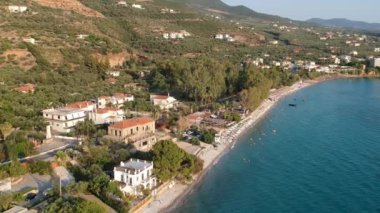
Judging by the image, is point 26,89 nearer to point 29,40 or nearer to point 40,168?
point 29,40

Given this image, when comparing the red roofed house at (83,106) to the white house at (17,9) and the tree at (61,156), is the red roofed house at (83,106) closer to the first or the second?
the tree at (61,156)

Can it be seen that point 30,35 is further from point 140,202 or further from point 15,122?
point 140,202

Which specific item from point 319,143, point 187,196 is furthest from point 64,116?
point 319,143

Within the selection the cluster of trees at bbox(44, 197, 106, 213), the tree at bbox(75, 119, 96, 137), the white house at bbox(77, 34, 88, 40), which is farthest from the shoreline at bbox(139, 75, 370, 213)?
the white house at bbox(77, 34, 88, 40)

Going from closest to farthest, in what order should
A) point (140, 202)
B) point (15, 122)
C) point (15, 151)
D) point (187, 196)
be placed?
point (140, 202)
point (187, 196)
point (15, 151)
point (15, 122)

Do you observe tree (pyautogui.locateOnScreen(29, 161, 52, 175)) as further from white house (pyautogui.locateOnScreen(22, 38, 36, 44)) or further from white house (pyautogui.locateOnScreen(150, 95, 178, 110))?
white house (pyautogui.locateOnScreen(22, 38, 36, 44))

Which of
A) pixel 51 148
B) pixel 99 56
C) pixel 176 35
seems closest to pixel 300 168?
pixel 51 148
